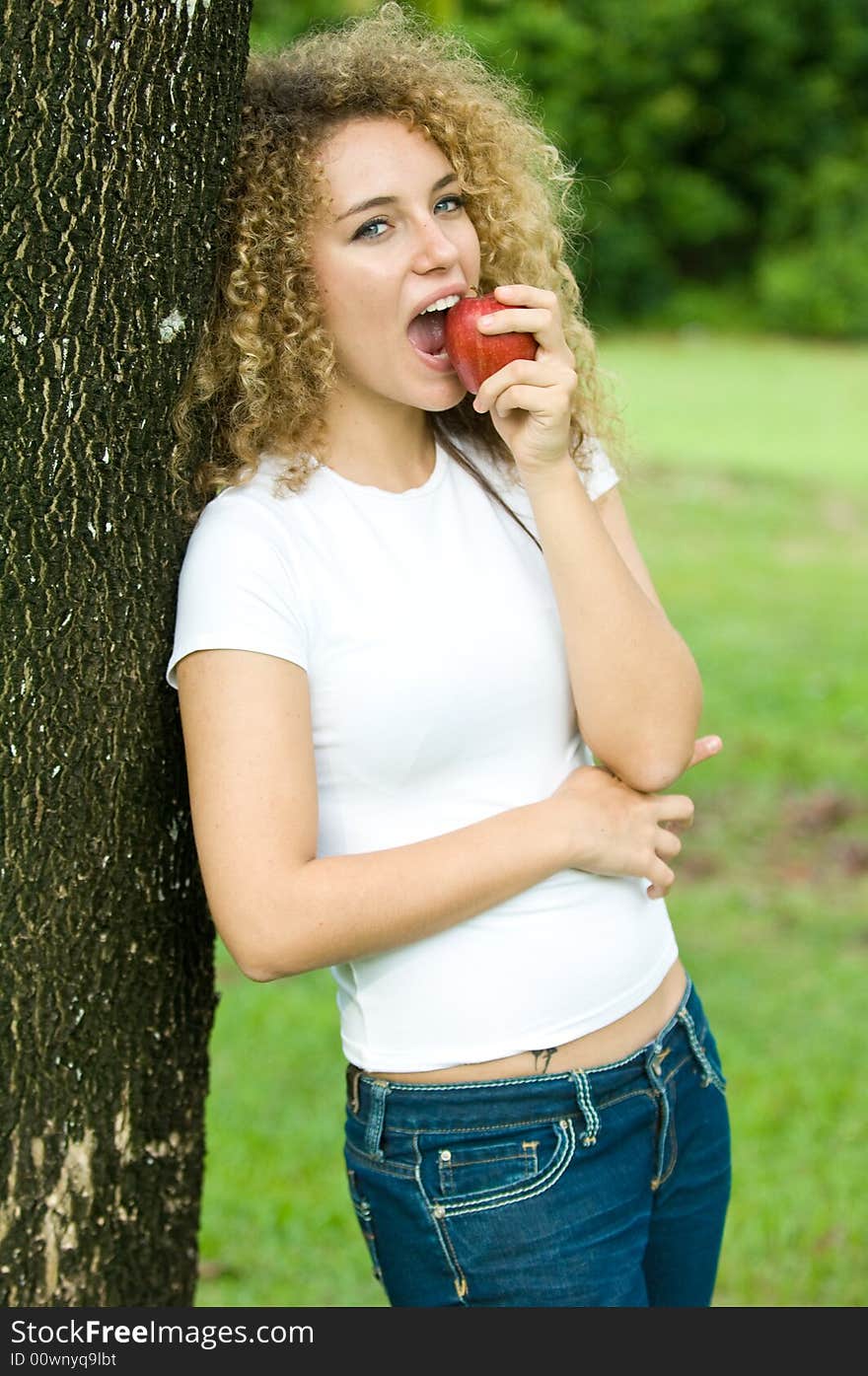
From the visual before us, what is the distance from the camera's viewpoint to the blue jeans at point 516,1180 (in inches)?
68.5

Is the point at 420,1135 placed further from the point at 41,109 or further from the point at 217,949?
the point at 217,949

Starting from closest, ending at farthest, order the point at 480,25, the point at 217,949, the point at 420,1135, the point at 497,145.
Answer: the point at 420,1135
the point at 497,145
the point at 217,949
the point at 480,25

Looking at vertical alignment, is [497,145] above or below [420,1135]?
above

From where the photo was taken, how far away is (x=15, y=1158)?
1870 millimetres

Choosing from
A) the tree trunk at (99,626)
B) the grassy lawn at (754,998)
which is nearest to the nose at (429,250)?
the tree trunk at (99,626)

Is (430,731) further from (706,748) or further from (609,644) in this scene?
(706,748)

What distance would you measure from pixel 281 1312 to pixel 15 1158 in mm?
357

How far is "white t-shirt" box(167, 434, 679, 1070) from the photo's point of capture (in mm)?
1741

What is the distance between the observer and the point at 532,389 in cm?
177

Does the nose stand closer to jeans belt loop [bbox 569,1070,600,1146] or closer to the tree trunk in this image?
the tree trunk

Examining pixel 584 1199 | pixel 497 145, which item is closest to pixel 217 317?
pixel 497 145

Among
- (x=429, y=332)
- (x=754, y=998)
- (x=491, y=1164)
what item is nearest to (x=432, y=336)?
(x=429, y=332)

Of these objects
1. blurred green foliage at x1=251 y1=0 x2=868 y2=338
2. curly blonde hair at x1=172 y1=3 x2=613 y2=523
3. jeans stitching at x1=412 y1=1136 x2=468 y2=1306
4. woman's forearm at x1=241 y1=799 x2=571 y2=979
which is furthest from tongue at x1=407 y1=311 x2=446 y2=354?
blurred green foliage at x1=251 y1=0 x2=868 y2=338

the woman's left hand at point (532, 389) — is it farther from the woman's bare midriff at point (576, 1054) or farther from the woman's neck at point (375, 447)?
the woman's bare midriff at point (576, 1054)
